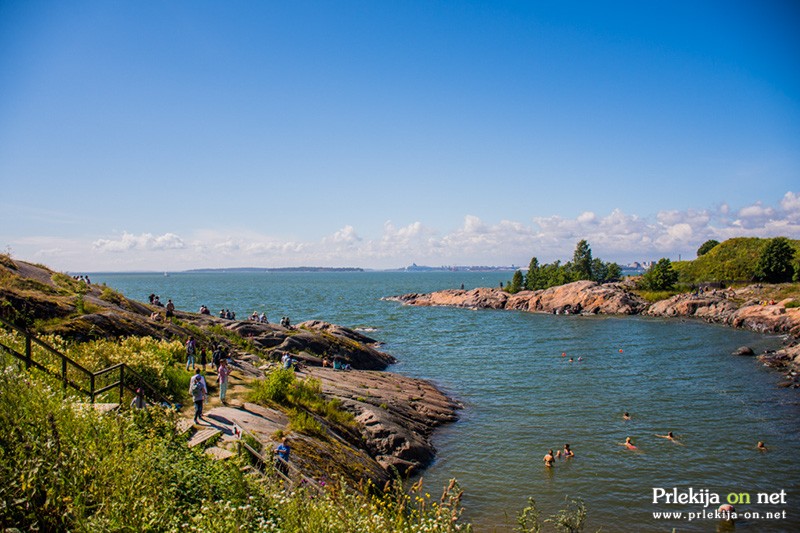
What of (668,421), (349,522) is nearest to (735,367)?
(668,421)

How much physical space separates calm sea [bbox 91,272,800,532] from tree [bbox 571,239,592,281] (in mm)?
57572

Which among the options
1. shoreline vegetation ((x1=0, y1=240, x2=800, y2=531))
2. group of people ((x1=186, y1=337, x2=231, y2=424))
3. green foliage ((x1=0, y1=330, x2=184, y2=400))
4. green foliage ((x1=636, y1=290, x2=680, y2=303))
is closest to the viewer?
shoreline vegetation ((x1=0, y1=240, x2=800, y2=531))

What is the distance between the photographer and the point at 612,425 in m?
29.5

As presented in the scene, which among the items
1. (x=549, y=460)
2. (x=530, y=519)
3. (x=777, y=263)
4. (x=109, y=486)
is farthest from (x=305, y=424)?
(x=777, y=263)

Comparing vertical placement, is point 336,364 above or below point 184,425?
below

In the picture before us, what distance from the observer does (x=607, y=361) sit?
48.8m

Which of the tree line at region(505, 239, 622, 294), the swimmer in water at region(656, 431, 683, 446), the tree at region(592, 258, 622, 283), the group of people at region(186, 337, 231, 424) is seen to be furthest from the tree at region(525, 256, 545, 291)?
the group of people at region(186, 337, 231, 424)

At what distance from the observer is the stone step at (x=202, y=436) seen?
13.9m

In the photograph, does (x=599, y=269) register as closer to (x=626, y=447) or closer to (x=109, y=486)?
(x=626, y=447)

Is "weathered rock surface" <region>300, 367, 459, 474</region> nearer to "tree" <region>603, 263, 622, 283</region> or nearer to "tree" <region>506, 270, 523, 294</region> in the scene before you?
"tree" <region>506, 270, 523, 294</region>

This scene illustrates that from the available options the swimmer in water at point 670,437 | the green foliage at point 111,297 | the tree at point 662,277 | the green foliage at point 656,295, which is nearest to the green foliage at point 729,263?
the tree at point 662,277

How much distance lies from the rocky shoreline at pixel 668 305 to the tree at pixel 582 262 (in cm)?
1482

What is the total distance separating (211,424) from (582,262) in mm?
116400

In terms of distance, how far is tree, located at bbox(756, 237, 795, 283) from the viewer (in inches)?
3659
